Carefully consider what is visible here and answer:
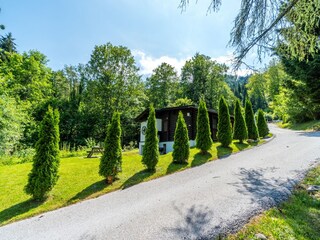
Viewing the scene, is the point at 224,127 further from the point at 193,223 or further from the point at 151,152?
the point at 193,223

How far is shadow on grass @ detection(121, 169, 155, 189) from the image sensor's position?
7.72 meters

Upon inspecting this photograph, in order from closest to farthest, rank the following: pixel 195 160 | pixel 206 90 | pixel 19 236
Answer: pixel 19 236 < pixel 195 160 < pixel 206 90

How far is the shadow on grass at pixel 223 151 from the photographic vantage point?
11.4 metres

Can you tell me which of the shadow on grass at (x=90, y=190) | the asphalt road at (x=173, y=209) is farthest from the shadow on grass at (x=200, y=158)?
the shadow on grass at (x=90, y=190)

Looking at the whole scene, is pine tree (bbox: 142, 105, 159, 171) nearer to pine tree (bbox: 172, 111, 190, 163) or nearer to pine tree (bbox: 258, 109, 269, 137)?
pine tree (bbox: 172, 111, 190, 163)

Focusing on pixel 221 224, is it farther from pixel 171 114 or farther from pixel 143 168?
pixel 171 114

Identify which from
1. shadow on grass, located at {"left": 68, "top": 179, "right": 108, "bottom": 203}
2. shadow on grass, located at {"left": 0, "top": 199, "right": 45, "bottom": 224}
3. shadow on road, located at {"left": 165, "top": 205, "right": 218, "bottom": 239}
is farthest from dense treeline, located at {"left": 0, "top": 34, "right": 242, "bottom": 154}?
shadow on road, located at {"left": 165, "top": 205, "right": 218, "bottom": 239}

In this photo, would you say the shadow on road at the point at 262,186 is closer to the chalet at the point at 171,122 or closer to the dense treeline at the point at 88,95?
the chalet at the point at 171,122

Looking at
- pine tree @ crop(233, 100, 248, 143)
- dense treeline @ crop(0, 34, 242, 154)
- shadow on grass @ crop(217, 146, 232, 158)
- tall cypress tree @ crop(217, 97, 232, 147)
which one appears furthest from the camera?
dense treeline @ crop(0, 34, 242, 154)

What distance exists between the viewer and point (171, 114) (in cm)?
1848

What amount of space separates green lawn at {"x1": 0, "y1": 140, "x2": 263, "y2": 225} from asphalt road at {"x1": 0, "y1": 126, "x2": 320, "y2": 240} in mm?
455

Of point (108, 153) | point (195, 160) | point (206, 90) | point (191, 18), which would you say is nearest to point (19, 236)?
point (108, 153)

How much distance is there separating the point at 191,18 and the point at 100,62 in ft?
76.2

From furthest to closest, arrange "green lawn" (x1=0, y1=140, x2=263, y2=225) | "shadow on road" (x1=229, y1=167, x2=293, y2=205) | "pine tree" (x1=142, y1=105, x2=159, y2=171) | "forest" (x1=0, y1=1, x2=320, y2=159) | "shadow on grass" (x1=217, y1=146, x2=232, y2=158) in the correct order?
"forest" (x1=0, y1=1, x2=320, y2=159) → "shadow on grass" (x1=217, y1=146, x2=232, y2=158) → "pine tree" (x1=142, y1=105, x2=159, y2=171) → "green lawn" (x1=0, y1=140, x2=263, y2=225) → "shadow on road" (x1=229, y1=167, x2=293, y2=205)
